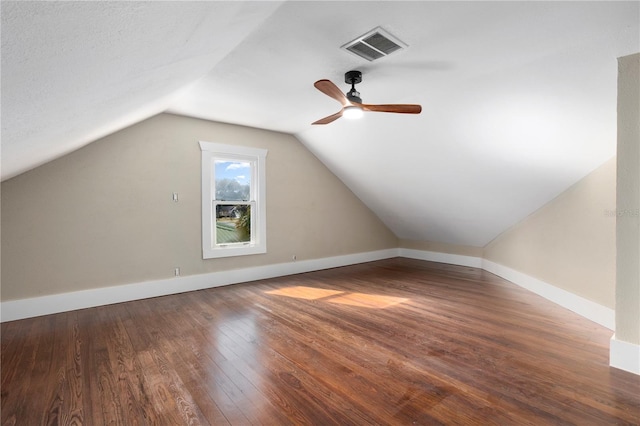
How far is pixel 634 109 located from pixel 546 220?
7.80 feet

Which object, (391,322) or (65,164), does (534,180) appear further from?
(65,164)

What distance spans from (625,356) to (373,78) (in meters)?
3.19

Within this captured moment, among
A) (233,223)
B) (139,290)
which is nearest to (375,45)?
(233,223)

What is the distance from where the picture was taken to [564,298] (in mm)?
3803

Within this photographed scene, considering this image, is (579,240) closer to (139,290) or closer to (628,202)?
(628,202)

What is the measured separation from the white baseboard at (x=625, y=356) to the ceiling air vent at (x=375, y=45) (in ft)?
9.53

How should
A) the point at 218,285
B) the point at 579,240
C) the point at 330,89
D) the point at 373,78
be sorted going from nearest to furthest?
the point at 330,89, the point at 373,78, the point at 579,240, the point at 218,285

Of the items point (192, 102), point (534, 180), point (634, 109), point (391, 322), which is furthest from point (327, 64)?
point (534, 180)

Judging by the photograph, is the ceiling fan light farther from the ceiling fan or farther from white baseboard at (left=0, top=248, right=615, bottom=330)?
white baseboard at (left=0, top=248, right=615, bottom=330)

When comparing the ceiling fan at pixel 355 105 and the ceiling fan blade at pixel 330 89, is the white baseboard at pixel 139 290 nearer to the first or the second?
the ceiling fan at pixel 355 105

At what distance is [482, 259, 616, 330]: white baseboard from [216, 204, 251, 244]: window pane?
14.7ft

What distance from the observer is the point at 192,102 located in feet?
13.1

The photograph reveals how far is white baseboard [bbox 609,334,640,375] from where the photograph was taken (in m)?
2.26

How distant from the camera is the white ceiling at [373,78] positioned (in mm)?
1207
